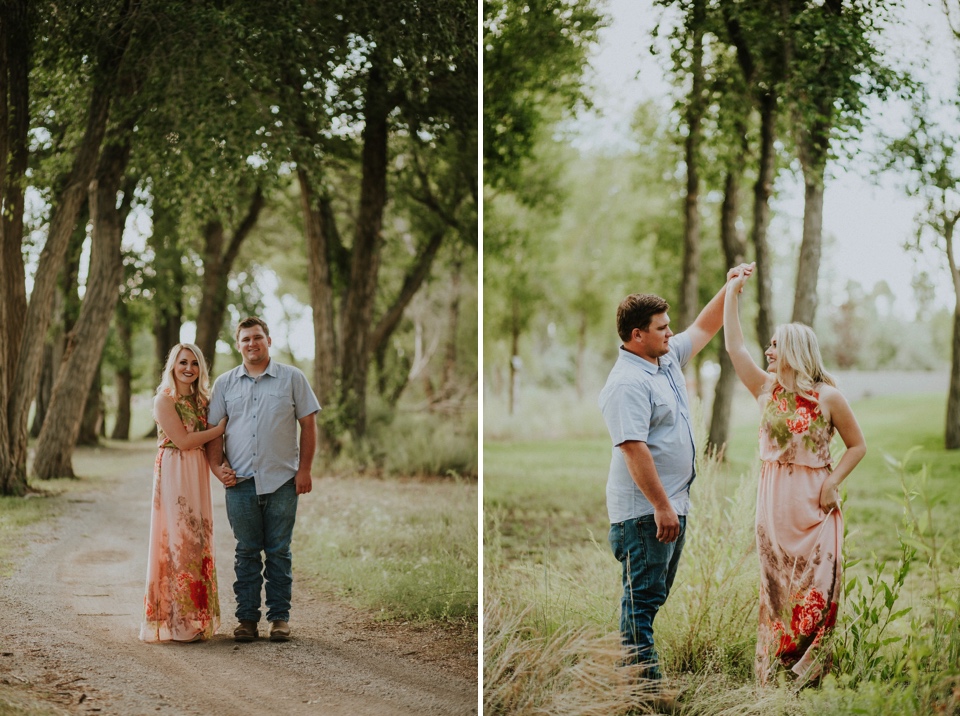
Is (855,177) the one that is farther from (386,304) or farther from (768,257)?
(386,304)

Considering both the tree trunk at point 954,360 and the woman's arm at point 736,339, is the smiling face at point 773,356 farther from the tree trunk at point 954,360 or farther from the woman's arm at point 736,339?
the tree trunk at point 954,360

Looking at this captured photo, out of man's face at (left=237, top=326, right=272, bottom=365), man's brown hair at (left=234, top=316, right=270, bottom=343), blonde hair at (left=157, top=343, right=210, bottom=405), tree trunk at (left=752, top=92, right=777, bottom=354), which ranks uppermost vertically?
tree trunk at (left=752, top=92, right=777, bottom=354)

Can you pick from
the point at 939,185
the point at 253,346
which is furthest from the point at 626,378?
the point at 939,185

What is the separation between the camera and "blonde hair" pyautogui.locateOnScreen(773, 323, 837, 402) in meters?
2.52

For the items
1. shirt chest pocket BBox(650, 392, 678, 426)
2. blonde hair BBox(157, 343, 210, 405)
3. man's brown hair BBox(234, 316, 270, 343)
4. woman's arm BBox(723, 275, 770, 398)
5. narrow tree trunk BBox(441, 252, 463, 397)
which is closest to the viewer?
shirt chest pocket BBox(650, 392, 678, 426)

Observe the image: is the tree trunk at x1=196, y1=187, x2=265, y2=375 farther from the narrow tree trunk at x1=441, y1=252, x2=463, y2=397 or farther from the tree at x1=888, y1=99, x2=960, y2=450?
the tree at x1=888, y1=99, x2=960, y2=450

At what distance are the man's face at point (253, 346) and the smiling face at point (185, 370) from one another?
0.16 m

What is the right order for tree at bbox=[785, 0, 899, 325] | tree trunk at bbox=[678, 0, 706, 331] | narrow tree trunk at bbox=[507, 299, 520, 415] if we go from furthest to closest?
narrow tree trunk at bbox=[507, 299, 520, 415]
tree trunk at bbox=[678, 0, 706, 331]
tree at bbox=[785, 0, 899, 325]

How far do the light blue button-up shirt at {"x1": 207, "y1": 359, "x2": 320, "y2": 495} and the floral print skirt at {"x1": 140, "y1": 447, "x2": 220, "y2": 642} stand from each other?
0.45 feet

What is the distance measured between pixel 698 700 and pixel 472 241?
2.10 meters

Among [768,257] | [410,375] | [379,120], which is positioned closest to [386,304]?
[410,375]

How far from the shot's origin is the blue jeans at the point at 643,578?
2.48 metres

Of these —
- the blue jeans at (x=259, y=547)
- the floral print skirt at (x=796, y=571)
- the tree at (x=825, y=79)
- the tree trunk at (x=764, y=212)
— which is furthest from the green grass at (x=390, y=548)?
the tree at (x=825, y=79)

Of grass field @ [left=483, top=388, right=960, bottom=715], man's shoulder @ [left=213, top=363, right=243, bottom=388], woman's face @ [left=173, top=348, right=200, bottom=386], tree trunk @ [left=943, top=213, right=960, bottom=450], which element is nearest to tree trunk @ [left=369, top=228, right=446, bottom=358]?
man's shoulder @ [left=213, top=363, right=243, bottom=388]
